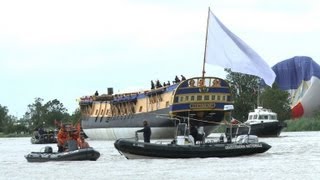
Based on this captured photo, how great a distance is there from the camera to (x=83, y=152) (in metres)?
46.8

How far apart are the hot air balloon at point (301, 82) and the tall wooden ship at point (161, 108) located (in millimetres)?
73832

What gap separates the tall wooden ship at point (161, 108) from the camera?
276 ft

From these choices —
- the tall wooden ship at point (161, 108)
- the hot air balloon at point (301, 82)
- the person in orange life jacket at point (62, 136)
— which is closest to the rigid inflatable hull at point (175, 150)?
the person in orange life jacket at point (62, 136)

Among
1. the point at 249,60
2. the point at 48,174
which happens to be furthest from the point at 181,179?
the point at 249,60

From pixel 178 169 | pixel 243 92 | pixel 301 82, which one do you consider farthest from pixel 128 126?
pixel 301 82

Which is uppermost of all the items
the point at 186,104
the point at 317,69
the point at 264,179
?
the point at 317,69

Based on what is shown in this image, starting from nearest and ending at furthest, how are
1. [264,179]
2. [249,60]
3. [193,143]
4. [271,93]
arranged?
1. [264,179]
2. [193,143]
3. [249,60]
4. [271,93]

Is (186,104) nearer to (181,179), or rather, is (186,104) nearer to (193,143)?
(193,143)

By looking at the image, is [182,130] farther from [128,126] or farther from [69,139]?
[128,126]

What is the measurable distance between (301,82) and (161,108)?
9881 centimetres

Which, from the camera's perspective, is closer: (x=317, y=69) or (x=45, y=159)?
(x=45, y=159)

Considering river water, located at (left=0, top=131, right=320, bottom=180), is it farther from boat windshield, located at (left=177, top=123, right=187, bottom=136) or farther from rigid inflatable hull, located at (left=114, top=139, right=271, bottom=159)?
boat windshield, located at (left=177, top=123, right=187, bottom=136)

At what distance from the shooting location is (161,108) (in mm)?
91438

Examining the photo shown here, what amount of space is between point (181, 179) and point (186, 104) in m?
47.0
